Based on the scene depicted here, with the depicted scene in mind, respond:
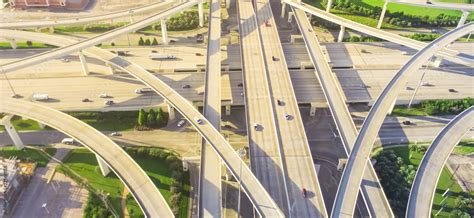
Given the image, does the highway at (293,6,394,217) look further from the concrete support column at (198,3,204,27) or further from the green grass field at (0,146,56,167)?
the green grass field at (0,146,56,167)

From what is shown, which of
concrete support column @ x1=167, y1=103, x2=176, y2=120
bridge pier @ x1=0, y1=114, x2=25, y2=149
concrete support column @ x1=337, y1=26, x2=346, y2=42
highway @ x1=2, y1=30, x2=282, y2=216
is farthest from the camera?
concrete support column @ x1=337, y1=26, x2=346, y2=42

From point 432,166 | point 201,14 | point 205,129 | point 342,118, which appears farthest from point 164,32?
point 432,166

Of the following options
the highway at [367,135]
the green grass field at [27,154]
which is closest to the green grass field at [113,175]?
the green grass field at [27,154]

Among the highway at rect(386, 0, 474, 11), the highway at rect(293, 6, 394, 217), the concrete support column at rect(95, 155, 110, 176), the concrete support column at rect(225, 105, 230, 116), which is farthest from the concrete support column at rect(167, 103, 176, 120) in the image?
the highway at rect(386, 0, 474, 11)

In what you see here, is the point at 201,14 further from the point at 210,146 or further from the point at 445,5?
the point at 445,5

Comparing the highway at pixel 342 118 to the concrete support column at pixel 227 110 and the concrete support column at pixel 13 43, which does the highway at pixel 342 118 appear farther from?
the concrete support column at pixel 13 43
